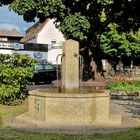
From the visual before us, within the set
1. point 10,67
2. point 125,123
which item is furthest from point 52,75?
point 125,123

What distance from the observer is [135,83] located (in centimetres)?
2905

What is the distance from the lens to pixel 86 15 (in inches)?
969

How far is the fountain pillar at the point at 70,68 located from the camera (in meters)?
16.1

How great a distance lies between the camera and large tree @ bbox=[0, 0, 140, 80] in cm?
2217

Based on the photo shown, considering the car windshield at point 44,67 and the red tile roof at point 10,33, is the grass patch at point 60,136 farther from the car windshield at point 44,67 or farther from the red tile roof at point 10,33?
the red tile roof at point 10,33

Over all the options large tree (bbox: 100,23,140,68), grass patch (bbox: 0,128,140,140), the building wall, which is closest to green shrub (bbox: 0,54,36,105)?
grass patch (bbox: 0,128,140,140)

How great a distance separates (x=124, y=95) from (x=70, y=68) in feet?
31.4

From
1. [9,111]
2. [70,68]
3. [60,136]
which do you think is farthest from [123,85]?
[60,136]

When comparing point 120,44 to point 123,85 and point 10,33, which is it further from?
point 123,85

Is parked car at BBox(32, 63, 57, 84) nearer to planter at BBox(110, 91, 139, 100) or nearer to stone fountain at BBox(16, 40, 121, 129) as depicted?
planter at BBox(110, 91, 139, 100)

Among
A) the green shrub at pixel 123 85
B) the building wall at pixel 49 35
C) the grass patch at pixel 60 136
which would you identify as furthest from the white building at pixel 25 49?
the grass patch at pixel 60 136

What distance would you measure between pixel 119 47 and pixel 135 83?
28.8 meters

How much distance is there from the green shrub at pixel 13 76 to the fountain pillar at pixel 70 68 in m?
3.22

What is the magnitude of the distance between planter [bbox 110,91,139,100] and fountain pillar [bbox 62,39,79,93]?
28.1ft
